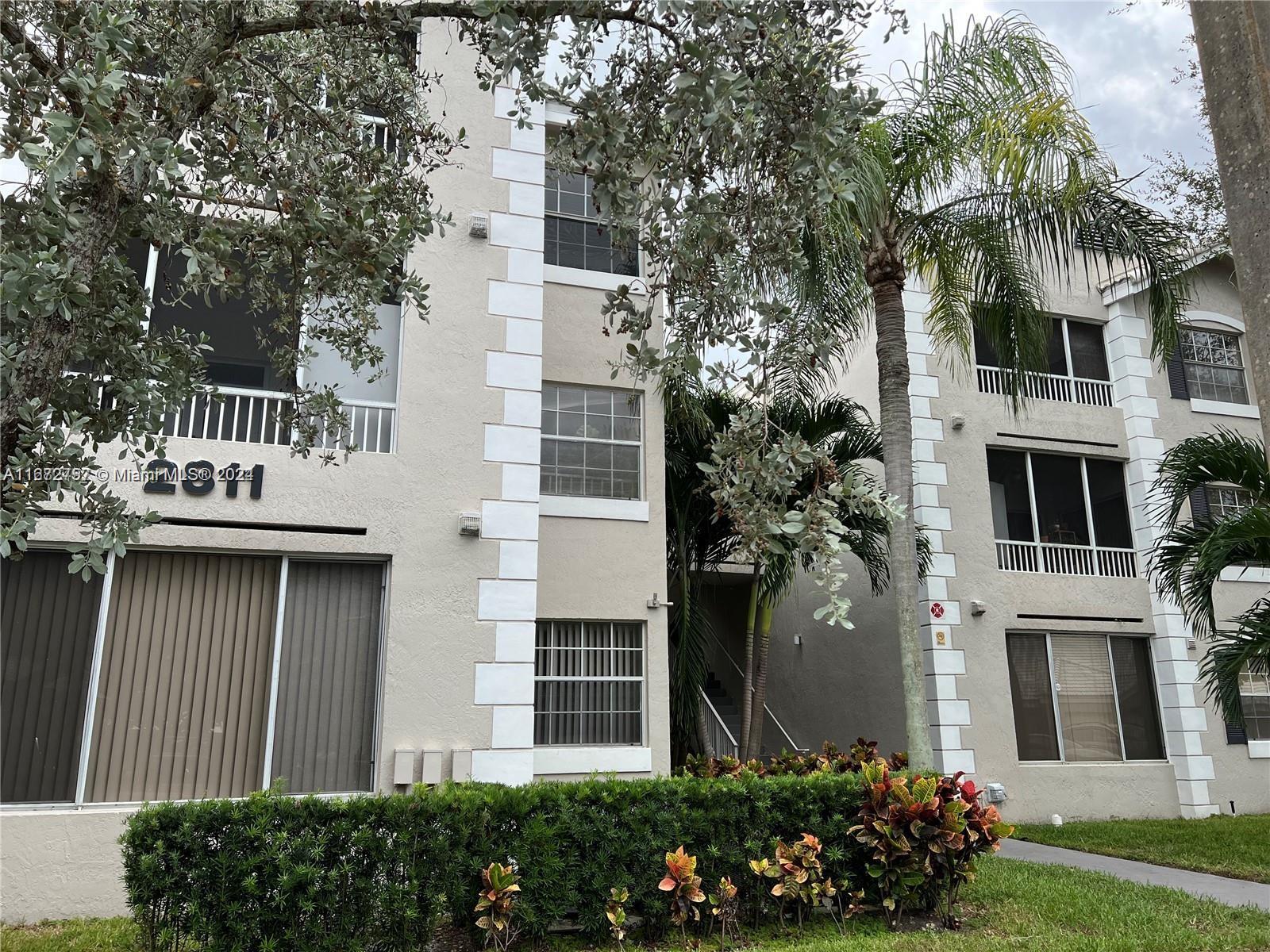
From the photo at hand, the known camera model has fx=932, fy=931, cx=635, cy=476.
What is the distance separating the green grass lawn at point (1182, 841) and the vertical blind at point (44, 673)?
978cm

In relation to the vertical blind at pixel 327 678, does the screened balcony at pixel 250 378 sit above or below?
above

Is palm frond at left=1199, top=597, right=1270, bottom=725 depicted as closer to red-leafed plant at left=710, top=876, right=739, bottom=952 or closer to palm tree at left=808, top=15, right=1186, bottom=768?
palm tree at left=808, top=15, right=1186, bottom=768

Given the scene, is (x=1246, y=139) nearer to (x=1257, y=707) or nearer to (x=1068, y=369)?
(x=1068, y=369)

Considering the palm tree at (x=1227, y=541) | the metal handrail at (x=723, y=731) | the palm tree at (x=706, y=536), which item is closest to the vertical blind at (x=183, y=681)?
the palm tree at (x=706, y=536)

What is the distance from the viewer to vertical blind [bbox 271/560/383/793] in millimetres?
8031

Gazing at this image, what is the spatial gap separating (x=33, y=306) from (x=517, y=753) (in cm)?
586

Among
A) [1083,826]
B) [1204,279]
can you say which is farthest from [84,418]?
[1204,279]

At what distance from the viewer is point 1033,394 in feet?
49.5

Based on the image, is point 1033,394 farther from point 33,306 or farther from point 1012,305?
point 33,306

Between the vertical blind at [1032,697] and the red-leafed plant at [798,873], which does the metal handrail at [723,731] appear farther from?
the red-leafed plant at [798,873]

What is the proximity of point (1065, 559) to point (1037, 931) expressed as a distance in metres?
8.95

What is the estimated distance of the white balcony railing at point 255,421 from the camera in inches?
327

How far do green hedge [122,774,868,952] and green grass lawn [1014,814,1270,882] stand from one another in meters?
5.07

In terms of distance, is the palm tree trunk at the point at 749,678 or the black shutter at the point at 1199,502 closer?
the palm tree trunk at the point at 749,678
